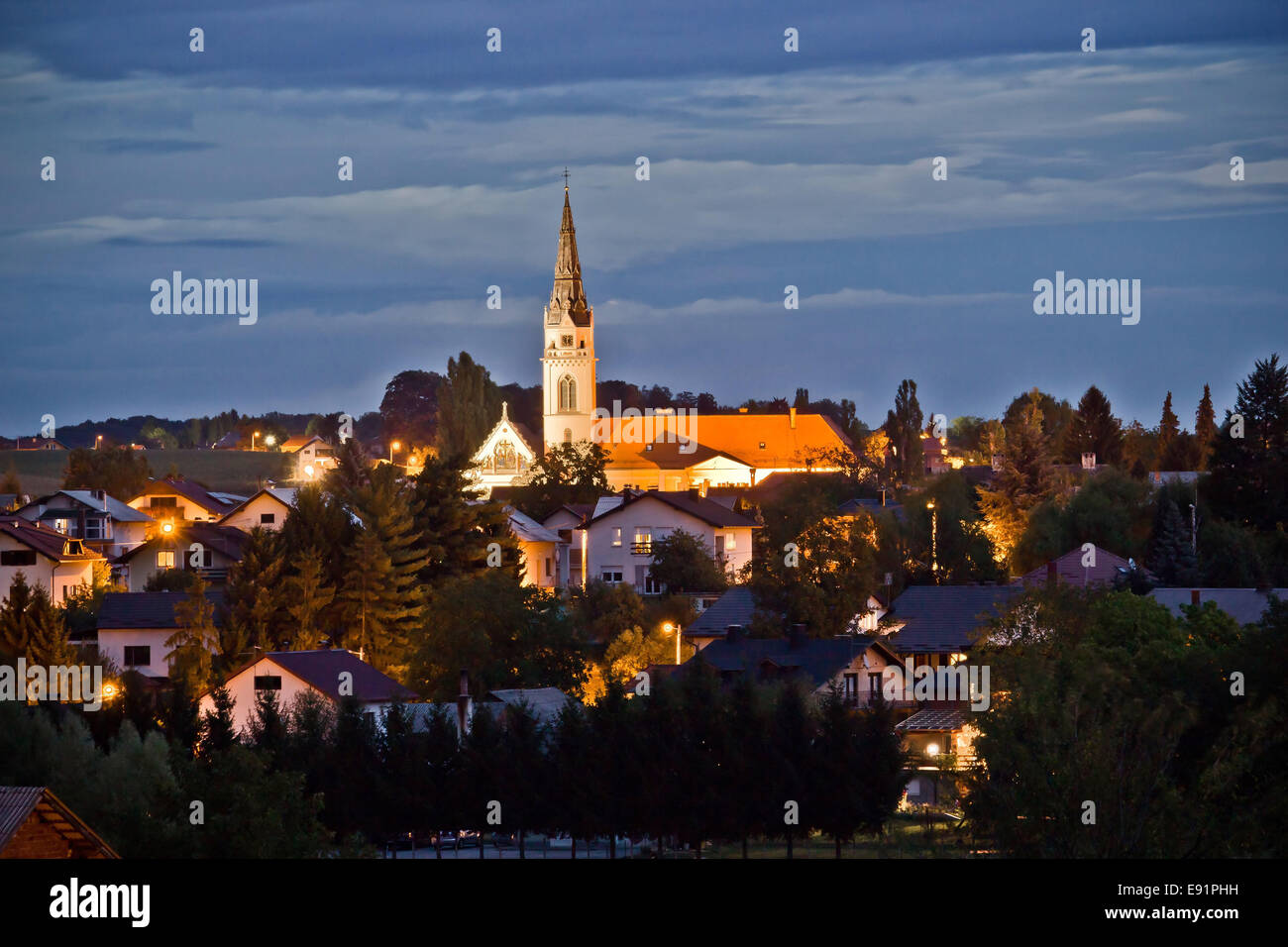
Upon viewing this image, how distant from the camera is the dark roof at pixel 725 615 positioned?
5462 cm

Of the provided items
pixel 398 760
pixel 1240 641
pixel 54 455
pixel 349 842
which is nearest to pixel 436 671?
pixel 398 760

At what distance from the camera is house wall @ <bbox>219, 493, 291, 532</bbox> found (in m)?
75.4

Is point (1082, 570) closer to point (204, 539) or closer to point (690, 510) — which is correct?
point (690, 510)

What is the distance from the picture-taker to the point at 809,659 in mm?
48969

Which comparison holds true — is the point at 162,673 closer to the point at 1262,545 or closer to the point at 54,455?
the point at 1262,545

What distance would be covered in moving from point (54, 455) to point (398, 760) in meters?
118

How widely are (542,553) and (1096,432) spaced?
1779 inches

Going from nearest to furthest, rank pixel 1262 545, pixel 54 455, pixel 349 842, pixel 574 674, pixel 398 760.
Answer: pixel 349 842, pixel 398 760, pixel 574 674, pixel 1262 545, pixel 54 455

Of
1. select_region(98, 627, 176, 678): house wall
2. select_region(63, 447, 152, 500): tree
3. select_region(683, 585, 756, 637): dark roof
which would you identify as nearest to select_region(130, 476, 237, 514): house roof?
select_region(63, 447, 152, 500): tree

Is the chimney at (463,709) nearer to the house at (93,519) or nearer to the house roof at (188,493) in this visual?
the house at (93,519)

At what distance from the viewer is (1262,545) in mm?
61062

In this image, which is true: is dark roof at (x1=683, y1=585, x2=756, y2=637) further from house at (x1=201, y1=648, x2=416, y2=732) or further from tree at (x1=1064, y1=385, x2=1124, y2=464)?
tree at (x1=1064, y1=385, x2=1124, y2=464)

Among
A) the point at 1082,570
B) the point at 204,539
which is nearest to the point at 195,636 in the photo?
the point at 204,539

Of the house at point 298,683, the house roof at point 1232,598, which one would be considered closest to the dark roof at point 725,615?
the house at point 298,683
